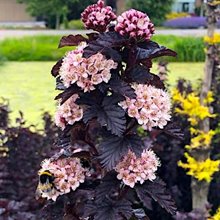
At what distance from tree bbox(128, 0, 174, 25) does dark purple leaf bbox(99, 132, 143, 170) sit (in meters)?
17.0

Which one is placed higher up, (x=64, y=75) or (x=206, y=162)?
(x=64, y=75)

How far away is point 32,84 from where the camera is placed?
8.48 m

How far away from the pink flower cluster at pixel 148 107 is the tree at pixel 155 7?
17.0 meters

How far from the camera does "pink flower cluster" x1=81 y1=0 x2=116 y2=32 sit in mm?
1058

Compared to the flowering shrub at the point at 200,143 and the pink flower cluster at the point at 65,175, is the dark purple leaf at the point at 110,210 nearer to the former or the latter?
the pink flower cluster at the point at 65,175

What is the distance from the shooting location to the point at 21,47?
12.3 m

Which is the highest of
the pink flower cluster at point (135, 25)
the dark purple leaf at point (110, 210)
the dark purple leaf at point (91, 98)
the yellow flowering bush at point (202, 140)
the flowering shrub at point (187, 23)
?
the pink flower cluster at point (135, 25)

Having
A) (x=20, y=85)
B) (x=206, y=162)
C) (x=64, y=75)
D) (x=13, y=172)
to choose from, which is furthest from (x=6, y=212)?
(x=20, y=85)

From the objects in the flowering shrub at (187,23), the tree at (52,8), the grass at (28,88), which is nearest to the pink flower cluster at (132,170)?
the grass at (28,88)

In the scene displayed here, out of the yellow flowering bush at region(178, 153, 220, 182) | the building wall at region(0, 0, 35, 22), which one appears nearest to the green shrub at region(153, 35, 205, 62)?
the yellow flowering bush at region(178, 153, 220, 182)

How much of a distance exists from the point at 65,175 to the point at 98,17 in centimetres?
28

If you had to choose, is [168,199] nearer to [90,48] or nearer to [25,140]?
[90,48]

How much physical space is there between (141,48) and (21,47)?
11.5 metres

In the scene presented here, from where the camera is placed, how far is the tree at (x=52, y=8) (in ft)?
56.6
